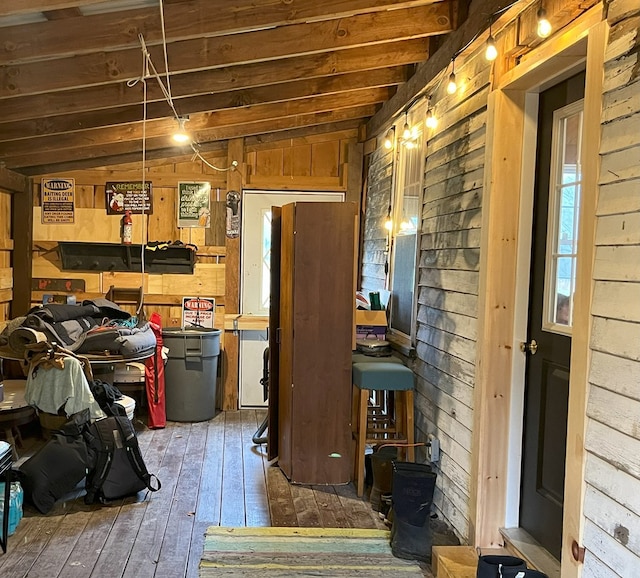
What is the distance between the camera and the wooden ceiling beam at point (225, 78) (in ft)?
12.1

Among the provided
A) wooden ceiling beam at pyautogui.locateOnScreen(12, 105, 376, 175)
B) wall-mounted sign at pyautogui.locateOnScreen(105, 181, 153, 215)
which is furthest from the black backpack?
wall-mounted sign at pyautogui.locateOnScreen(105, 181, 153, 215)

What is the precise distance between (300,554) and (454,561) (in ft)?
2.38

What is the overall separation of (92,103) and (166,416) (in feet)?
8.74

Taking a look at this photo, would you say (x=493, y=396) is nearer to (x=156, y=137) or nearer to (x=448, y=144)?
(x=448, y=144)

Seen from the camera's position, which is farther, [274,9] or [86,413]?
[86,413]

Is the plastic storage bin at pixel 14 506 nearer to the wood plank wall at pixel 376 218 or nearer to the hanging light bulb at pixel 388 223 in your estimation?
the wood plank wall at pixel 376 218

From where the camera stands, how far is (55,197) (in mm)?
5613

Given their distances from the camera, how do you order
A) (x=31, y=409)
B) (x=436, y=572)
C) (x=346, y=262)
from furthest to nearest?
(x=31, y=409), (x=346, y=262), (x=436, y=572)

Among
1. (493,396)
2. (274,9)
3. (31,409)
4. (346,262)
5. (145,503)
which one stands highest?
(274,9)

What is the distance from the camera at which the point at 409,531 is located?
2.97m

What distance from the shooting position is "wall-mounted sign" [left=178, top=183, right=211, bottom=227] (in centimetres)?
569

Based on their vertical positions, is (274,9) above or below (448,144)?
above

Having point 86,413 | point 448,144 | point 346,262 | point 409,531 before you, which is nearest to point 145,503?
point 86,413

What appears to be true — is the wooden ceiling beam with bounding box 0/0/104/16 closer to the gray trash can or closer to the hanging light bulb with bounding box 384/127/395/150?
the hanging light bulb with bounding box 384/127/395/150
